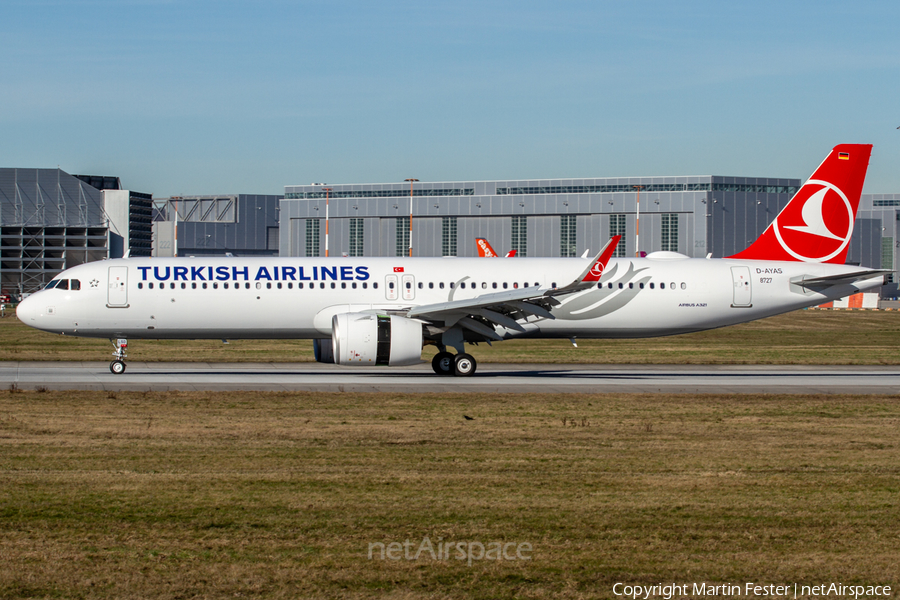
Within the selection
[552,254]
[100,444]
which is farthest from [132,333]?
[552,254]

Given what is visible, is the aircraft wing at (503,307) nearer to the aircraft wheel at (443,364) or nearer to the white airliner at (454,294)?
the white airliner at (454,294)

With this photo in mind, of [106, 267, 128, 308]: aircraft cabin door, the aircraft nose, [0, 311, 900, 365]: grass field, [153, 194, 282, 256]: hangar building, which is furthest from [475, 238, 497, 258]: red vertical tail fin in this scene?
[153, 194, 282, 256]: hangar building

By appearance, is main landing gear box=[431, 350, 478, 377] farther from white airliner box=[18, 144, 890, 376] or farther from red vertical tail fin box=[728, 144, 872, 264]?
red vertical tail fin box=[728, 144, 872, 264]

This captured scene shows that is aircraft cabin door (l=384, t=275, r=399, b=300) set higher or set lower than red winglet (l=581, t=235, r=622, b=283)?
lower

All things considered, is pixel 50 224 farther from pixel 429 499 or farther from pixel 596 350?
pixel 429 499

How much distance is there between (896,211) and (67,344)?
433 feet

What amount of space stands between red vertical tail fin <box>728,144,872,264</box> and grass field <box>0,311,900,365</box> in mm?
6206

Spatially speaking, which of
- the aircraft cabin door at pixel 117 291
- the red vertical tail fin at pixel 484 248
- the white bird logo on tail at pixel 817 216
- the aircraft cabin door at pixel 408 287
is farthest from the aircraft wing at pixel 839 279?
the aircraft cabin door at pixel 117 291

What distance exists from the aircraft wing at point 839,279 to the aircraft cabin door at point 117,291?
71.9 feet

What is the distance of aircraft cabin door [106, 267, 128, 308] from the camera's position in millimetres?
28016

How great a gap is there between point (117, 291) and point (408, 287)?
29.6ft

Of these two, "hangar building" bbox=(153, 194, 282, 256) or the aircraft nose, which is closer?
the aircraft nose

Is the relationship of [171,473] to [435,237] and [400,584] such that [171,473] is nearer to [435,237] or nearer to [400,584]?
[400,584]

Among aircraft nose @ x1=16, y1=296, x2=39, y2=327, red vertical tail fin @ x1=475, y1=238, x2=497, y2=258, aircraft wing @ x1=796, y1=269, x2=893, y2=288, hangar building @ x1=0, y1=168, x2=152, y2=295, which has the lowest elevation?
aircraft nose @ x1=16, y1=296, x2=39, y2=327
